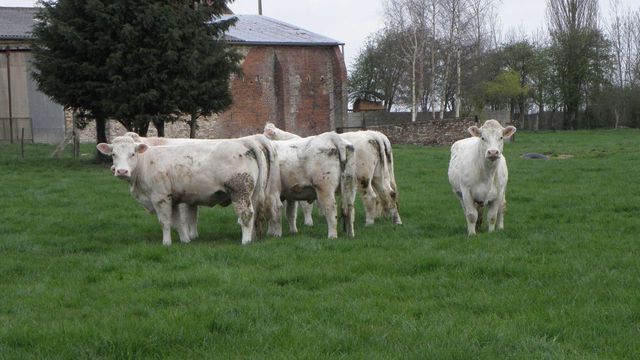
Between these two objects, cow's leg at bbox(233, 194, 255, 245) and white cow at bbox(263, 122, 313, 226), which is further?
white cow at bbox(263, 122, 313, 226)

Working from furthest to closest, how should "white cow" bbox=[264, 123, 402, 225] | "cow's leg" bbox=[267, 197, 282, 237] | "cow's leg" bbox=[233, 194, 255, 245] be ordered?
Answer: "white cow" bbox=[264, 123, 402, 225] → "cow's leg" bbox=[267, 197, 282, 237] → "cow's leg" bbox=[233, 194, 255, 245]

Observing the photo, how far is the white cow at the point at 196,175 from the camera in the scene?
34.6 feet

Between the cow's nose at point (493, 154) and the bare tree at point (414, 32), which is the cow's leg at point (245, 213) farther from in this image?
the bare tree at point (414, 32)

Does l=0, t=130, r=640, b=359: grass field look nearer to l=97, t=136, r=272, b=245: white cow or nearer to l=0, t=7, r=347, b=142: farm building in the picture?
l=97, t=136, r=272, b=245: white cow

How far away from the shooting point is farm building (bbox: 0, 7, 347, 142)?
42.6m

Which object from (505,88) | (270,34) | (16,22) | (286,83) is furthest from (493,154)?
(505,88)

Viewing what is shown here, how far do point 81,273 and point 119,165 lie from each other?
7.48 feet

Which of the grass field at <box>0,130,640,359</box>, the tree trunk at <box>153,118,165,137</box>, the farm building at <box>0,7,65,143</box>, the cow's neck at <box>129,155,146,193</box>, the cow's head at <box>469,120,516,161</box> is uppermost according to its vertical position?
the farm building at <box>0,7,65,143</box>

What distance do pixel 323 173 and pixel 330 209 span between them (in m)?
0.50

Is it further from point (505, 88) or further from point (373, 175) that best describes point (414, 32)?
point (373, 175)

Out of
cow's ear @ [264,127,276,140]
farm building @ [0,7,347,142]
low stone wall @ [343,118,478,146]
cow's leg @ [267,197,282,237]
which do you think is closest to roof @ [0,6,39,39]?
farm building @ [0,7,347,142]

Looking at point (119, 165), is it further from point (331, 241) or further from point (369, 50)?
point (369, 50)

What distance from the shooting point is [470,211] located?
10.9m

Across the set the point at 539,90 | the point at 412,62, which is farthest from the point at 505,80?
the point at 412,62
